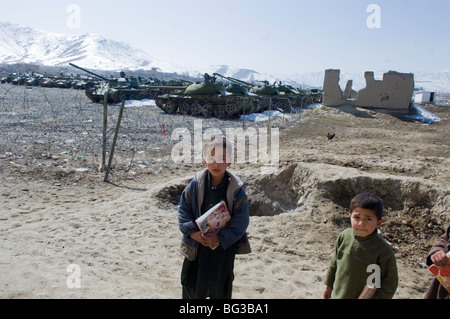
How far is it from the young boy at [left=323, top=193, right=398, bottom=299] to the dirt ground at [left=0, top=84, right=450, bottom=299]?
1.22 meters

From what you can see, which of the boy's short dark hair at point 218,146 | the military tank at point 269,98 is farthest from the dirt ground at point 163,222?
the military tank at point 269,98

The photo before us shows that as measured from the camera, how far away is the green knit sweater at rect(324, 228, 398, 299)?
75.0 inches

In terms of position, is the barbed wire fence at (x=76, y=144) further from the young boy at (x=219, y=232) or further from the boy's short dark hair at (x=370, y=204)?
the boy's short dark hair at (x=370, y=204)

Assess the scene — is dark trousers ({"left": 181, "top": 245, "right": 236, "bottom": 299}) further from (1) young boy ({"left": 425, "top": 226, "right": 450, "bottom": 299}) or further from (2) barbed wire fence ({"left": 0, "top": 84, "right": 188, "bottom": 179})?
(2) barbed wire fence ({"left": 0, "top": 84, "right": 188, "bottom": 179})

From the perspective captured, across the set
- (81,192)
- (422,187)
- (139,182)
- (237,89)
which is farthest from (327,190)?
(237,89)

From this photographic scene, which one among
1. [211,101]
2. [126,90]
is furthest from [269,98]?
[126,90]

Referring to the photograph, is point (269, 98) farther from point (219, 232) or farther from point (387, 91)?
point (219, 232)

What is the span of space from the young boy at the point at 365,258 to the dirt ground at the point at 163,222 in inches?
48.0

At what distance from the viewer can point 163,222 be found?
15.3 ft

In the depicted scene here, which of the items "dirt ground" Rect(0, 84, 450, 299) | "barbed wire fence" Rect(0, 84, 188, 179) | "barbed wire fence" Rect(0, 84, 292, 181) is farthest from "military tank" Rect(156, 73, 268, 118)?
"dirt ground" Rect(0, 84, 450, 299)

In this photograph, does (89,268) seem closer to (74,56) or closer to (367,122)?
(367,122)

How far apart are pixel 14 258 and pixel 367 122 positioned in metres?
15.8

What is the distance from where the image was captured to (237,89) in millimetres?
18641

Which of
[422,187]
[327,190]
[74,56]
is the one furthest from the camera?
[74,56]
